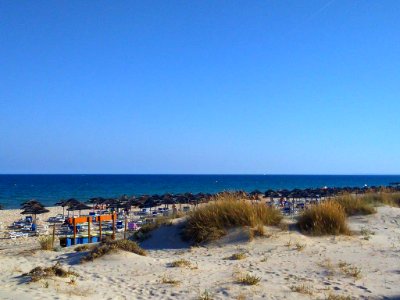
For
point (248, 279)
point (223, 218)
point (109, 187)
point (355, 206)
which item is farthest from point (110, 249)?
point (109, 187)

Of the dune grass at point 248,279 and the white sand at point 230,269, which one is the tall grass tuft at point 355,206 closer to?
the white sand at point 230,269

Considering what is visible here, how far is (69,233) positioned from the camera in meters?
22.5

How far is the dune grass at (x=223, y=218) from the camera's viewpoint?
11.7 m

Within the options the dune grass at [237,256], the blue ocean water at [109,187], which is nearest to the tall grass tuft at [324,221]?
the dune grass at [237,256]

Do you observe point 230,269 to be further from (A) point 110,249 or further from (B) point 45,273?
(B) point 45,273

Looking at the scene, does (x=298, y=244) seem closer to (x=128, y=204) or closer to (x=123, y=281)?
(x=123, y=281)

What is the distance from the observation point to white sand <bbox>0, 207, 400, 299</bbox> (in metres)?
6.75

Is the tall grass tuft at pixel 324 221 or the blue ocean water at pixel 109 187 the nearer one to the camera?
the tall grass tuft at pixel 324 221

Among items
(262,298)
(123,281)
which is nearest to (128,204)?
(123,281)

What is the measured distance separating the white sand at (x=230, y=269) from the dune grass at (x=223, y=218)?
41cm

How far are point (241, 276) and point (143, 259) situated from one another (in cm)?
275

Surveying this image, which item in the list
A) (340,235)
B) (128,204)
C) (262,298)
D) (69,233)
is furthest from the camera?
(128,204)

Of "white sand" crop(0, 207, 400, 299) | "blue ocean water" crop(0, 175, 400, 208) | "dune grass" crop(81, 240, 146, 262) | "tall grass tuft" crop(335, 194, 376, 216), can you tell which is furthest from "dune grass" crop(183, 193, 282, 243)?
"blue ocean water" crop(0, 175, 400, 208)

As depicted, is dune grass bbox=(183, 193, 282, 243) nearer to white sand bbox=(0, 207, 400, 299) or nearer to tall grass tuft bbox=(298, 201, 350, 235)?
white sand bbox=(0, 207, 400, 299)
